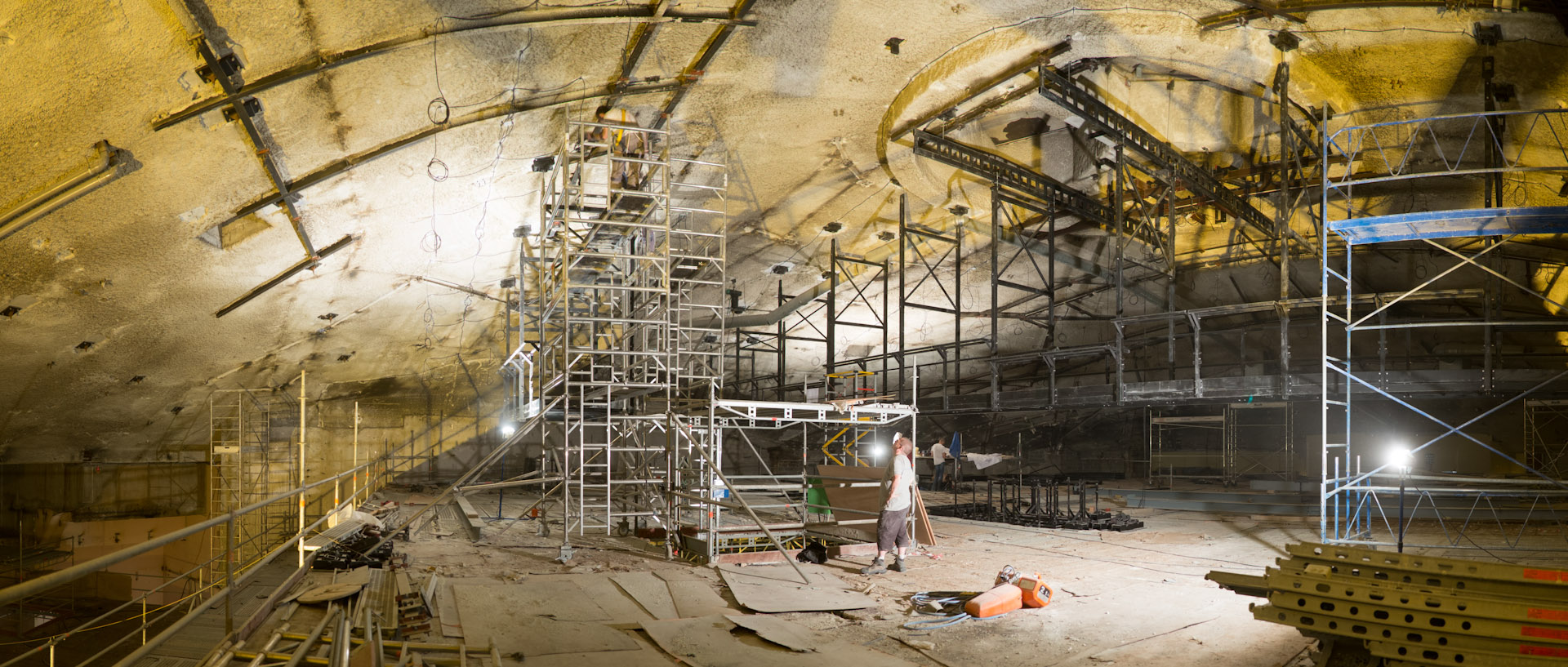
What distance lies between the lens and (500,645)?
21.7 feet

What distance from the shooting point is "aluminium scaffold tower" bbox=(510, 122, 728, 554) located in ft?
37.7

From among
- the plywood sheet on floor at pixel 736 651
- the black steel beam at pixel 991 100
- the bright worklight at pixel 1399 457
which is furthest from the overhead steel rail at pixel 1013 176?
the plywood sheet on floor at pixel 736 651

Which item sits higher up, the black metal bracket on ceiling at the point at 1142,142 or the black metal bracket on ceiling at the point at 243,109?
the black metal bracket on ceiling at the point at 1142,142

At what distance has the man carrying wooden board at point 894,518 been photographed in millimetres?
9867

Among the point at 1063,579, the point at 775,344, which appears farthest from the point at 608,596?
the point at 775,344

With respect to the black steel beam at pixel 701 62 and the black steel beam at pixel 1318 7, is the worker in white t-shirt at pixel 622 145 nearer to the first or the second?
the black steel beam at pixel 701 62

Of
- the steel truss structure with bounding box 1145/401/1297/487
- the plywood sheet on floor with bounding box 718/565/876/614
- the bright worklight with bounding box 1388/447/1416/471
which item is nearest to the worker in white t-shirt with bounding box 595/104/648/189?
the plywood sheet on floor with bounding box 718/565/876/614

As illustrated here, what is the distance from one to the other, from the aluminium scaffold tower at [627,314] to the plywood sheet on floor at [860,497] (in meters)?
1.88

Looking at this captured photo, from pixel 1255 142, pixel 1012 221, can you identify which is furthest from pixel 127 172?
pixel 1255 142

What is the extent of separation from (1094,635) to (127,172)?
9.68 m

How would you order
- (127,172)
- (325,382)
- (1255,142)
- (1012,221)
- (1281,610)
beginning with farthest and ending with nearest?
(325,382), (1012,221), (1255,142), (127,172), (1281,610)

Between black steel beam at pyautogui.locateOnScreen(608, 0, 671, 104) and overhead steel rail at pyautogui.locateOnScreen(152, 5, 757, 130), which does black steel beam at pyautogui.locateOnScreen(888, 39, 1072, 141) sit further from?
black steel beam at pyautogui.locateOnScreen(608, 0, 671, 104)

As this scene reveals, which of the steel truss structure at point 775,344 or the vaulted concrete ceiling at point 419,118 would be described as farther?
the steel truss structure at point 775,344

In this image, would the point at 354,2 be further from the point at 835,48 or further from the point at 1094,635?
the point at 1094,635
